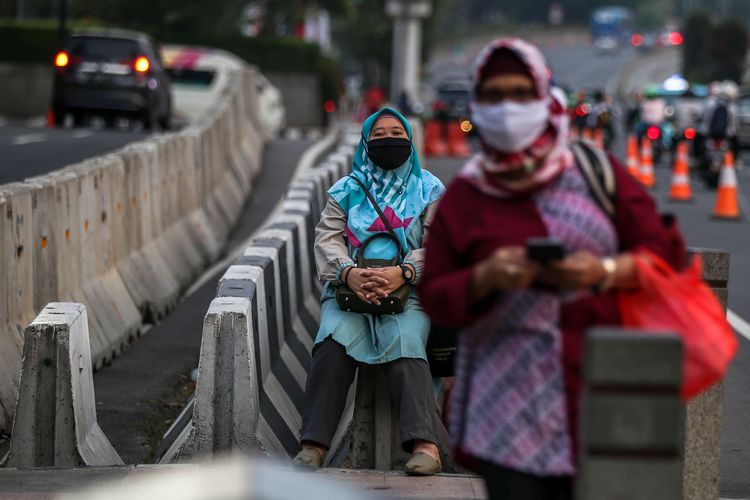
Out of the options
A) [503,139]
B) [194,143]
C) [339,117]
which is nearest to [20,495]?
[503,139]

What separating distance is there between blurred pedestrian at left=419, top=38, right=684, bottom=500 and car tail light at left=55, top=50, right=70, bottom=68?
2736cm

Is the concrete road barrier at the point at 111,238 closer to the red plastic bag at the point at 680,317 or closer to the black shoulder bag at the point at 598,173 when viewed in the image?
the black shoulder bag at the point at 598,173

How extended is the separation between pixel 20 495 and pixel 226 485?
387 centimetres

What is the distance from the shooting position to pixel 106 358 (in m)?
11.2

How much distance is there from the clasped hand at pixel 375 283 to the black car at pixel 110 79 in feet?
78.2

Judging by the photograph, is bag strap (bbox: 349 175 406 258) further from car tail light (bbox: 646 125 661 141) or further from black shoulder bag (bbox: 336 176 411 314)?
car tail light (bbox: 646 125 661 141)

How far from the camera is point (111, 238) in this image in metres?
12.1

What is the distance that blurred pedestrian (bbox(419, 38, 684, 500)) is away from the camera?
4504mm

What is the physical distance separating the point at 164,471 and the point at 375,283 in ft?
4.34

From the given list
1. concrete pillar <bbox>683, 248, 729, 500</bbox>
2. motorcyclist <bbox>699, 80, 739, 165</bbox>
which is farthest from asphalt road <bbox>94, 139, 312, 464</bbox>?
motorcyclist <bbox>699, 80, 739, 165</bbox>

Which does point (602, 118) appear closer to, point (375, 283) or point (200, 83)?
point (200, 83)

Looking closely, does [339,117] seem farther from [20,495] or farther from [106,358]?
[20,495]

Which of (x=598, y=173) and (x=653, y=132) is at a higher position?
(x=598, y=173)

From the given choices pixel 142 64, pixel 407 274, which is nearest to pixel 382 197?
pixel 407 274
